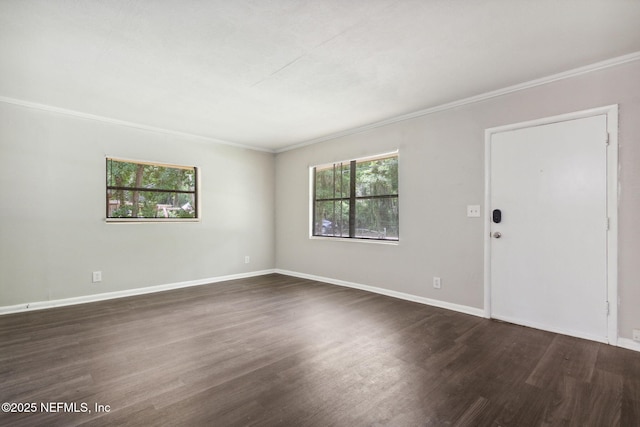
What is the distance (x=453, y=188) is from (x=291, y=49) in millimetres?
2395

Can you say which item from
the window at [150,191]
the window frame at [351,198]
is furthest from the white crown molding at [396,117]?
the window at [150,191]

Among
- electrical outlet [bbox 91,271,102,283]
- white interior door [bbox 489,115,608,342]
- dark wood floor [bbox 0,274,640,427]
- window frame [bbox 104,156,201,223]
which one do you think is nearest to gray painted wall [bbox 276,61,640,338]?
white interior door [bbox 489,115,608,342]

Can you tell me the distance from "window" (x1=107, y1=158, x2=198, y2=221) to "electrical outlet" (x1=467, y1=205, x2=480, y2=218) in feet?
13.3

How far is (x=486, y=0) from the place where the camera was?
1.87 metres

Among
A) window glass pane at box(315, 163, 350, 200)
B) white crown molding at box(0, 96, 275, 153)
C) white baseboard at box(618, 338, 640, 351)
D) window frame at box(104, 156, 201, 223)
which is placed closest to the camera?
white baseboard at box(618, 338, 640, 351)

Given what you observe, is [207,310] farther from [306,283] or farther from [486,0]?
[486,0]

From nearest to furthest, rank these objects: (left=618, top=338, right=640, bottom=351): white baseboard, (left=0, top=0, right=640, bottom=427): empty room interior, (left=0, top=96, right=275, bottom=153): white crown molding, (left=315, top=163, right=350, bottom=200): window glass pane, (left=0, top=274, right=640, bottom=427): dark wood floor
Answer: (left=0, top=274, right=640, bottom=427): dark wood floor
(left=0, top=0, right=640, bottom=427): empty room interior
(left=618, top=338, right=640, bottom=351): white baseboard
(left=0, top=96, right=275, bottom=153): white crown molding
(left=315, top=163, right=350, bottom=200): window glass pane

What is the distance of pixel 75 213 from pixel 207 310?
7.08 feet

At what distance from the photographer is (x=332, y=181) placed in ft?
17.1

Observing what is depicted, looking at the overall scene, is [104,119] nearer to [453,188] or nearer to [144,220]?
[144,220]

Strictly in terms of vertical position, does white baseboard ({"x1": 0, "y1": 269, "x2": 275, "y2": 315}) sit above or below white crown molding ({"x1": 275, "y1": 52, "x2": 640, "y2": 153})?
below

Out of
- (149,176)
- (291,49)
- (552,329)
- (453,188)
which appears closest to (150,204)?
(149,176)

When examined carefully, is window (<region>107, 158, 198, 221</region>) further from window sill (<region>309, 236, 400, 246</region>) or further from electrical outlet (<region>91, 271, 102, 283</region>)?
window sill (<region>309, 236, 400, 246</region>)

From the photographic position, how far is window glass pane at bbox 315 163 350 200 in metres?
5.01
